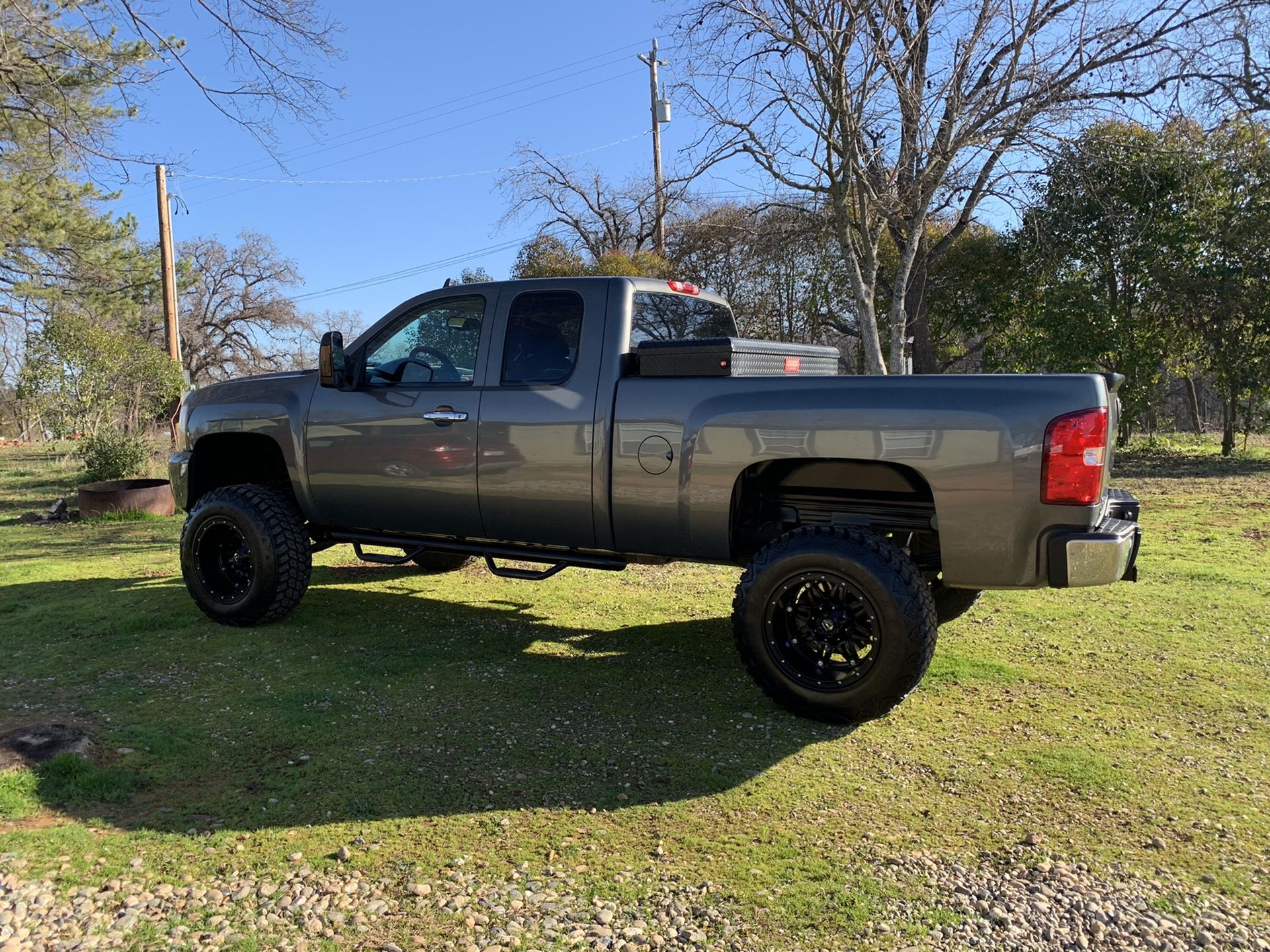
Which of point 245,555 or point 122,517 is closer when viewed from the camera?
point 245,555

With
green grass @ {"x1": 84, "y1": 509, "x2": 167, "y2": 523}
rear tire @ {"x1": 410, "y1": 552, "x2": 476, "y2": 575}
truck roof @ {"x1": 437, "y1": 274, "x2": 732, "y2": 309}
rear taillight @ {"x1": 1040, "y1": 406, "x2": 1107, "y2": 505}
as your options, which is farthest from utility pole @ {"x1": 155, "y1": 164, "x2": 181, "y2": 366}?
rear taillight @ {"x1": 1040, "y1": 406, "x2": 1107, "y2": 505}

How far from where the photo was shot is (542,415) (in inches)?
187

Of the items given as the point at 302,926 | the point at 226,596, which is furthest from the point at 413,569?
the point at 302,926

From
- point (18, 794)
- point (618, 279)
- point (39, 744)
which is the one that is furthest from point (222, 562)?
point (618, 279)

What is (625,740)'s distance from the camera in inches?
157

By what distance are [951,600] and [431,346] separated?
334 cm

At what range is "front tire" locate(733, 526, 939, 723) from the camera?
3842 mm

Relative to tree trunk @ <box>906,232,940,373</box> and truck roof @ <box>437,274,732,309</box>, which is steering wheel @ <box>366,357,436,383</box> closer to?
truck roof @ <box>437,274,732,309</box>

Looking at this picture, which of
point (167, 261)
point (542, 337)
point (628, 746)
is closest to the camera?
point (628, 746)

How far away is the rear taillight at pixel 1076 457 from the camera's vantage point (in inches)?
139

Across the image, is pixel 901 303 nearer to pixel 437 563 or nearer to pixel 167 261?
pixel 437 563

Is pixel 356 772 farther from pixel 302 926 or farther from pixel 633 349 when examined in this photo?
pixel 633 349

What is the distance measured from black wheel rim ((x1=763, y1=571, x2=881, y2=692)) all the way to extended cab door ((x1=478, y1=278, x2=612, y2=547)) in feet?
3.65

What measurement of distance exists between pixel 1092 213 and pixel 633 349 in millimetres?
12684
